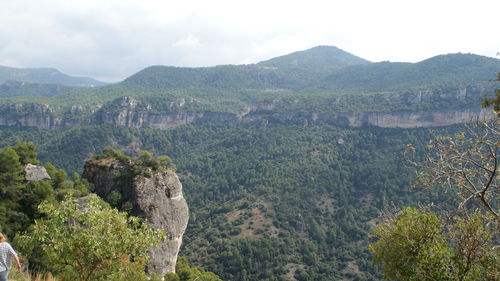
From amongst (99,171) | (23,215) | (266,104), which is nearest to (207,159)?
(266,104)

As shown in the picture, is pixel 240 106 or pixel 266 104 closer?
pixel 266 104

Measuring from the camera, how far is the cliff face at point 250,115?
106 metres

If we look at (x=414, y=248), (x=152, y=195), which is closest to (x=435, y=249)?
(x=414, y=248)

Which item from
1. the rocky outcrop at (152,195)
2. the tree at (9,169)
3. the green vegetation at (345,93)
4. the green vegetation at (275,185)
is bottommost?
the green vegetation at (275,185)

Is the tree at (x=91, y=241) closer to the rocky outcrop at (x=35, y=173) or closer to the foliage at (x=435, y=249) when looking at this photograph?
the foliage at (x=435, y=249)

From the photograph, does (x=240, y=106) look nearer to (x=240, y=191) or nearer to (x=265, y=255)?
(x=240, y=191)

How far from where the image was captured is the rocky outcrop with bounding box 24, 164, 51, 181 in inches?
1027

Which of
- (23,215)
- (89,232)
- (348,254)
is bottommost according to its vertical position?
(348,254)

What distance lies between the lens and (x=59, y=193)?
24891 mm

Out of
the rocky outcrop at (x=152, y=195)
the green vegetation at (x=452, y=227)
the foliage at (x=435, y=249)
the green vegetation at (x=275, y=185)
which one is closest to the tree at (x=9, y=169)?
the rocky outcrop at (x=152, y=195)

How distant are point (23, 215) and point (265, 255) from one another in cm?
4341

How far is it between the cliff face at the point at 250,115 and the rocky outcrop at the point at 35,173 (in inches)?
4156

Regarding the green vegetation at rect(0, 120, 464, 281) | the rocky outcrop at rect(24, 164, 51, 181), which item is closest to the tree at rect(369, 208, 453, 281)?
the rocky outcrop at rect(24, 164, 51, 181)

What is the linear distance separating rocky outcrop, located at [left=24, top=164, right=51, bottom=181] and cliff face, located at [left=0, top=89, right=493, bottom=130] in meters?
106
